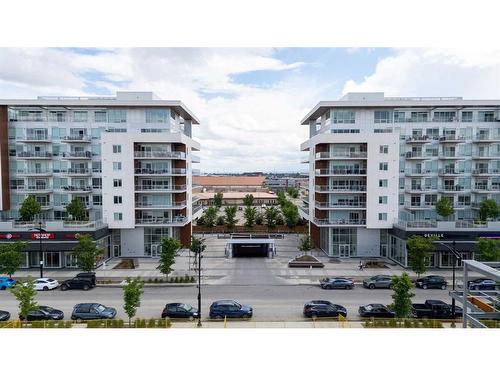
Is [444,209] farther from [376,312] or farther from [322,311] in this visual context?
[322,311]

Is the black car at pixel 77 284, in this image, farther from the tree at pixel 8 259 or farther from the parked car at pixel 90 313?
the parked car at pixel 90 313

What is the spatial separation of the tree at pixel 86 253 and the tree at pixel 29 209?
10.5m

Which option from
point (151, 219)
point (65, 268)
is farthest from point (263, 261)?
point (65, 268)

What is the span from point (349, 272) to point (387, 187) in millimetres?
11394

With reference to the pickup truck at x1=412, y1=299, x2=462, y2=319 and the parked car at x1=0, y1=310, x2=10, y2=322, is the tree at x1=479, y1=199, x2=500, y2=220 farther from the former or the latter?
the parked car at x1=0, y1=310, x2=10, y2=322

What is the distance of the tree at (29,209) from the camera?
1594 inches

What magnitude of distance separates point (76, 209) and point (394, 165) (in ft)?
119

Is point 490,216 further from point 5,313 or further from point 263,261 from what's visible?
point 5,313

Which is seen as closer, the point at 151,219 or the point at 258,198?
the point at 151,219

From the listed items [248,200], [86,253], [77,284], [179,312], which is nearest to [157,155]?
[86,253]

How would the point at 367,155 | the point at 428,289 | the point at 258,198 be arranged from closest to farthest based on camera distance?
the point at 428,289 < the point at 367,155 < the point at 258,198

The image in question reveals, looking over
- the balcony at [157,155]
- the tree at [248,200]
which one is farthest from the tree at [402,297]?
the tree at [248,200]

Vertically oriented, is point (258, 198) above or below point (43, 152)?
below

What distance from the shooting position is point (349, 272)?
36.8 metres
